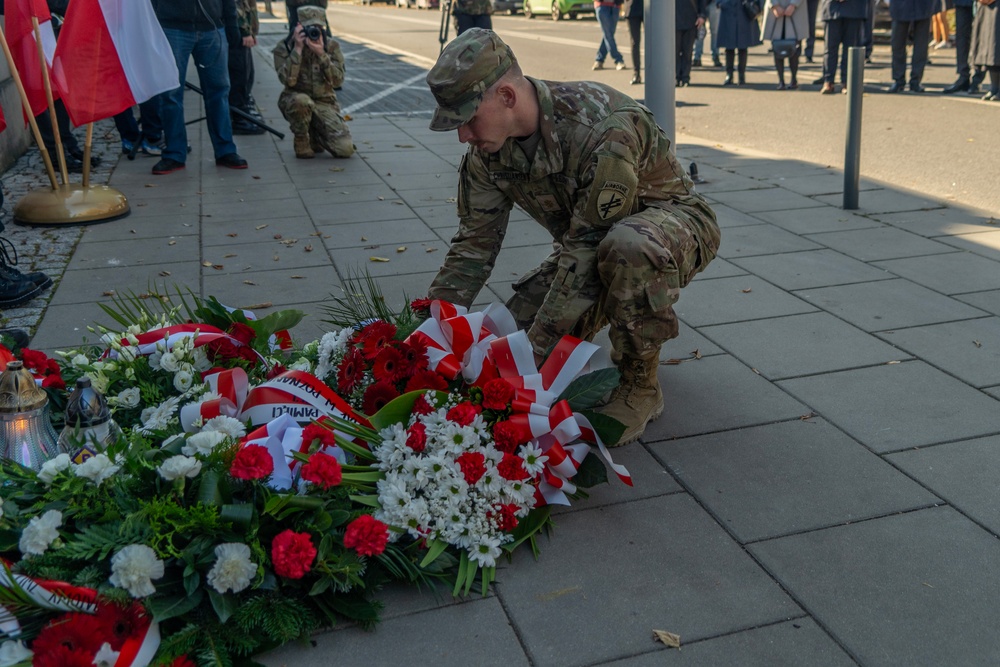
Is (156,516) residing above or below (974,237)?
above

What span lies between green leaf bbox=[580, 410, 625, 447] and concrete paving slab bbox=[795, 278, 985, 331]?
1.95 metres

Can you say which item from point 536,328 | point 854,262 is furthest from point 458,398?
point 854,262

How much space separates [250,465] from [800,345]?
8.73 feet

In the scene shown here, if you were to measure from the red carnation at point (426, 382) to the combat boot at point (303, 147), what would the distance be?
6416 millimetres

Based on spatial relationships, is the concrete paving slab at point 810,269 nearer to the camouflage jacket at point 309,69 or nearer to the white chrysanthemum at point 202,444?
the white chrysanthemum at point 202,444

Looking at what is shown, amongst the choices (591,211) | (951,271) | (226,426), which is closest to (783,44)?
(951,271)

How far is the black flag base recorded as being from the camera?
21.9 feet

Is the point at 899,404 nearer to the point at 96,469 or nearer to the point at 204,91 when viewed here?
the point at 96,469

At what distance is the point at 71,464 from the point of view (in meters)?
2.59

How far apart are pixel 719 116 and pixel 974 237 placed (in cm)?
575

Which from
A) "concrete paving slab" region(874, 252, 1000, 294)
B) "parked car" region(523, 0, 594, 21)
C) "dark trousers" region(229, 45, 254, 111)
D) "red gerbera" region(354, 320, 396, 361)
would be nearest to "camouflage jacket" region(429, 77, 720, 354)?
"red gerbera" region(354, 320, 396, 361)

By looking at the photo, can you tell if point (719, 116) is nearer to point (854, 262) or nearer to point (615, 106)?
point (854, 262)

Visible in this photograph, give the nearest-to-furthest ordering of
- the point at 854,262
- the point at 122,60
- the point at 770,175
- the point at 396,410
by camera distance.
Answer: the point at 396,410 → the point at 854,262 → the point at 122,60 → the point at 770,175

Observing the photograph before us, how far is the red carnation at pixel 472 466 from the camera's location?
2748 millimetres
